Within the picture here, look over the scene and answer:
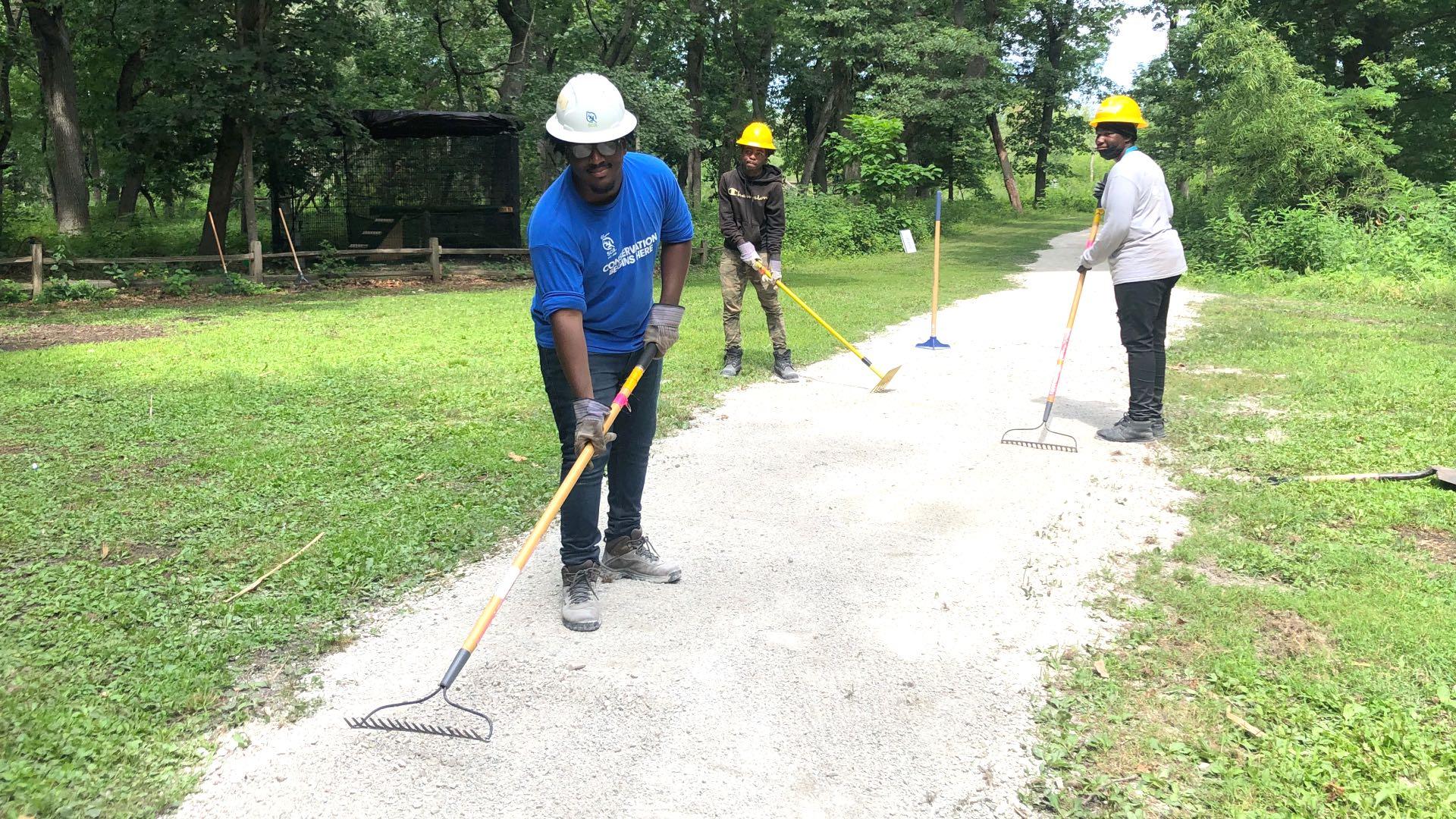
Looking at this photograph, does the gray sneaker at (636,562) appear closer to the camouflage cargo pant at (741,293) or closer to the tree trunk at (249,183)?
the camouflage cargo pant at (741,293)

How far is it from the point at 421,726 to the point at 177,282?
1575 centimetres

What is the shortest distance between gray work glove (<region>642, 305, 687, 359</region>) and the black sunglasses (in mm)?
729

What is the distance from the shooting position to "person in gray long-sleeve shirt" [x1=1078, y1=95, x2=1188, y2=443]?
6.56 m

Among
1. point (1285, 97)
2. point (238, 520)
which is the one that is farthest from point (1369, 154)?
point (238, 520)

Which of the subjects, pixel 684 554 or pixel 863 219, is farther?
pixel 863 219

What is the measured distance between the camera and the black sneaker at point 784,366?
8.76 m

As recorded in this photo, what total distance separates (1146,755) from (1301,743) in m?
0.49

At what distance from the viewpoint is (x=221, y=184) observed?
19.5 m

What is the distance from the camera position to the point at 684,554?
15.4 feet

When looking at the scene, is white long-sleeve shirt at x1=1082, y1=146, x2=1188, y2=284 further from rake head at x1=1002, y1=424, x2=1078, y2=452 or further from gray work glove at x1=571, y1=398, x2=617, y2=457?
gray work glove at x1=571, y1=398, x2=617, y2=457

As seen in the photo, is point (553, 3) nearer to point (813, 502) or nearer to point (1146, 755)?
point (813, 502)

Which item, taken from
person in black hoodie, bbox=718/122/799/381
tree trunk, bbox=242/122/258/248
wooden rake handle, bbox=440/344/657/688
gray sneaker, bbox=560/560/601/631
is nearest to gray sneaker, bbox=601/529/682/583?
gray sneaker, bbox=560/560/601/631

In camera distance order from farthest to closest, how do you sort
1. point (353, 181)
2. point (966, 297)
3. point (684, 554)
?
point (353, 181) → point (966, 297) → point (684, 554)

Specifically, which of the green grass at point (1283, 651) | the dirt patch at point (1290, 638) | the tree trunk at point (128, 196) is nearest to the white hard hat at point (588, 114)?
the green grass at point (1283, 651)
